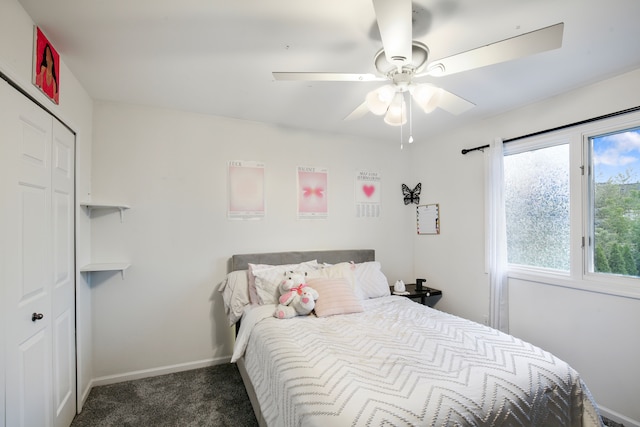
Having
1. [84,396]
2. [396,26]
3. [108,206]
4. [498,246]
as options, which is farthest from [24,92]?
[498,246]

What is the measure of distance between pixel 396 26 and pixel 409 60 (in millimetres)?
290

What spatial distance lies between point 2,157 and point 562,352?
12.3 feet

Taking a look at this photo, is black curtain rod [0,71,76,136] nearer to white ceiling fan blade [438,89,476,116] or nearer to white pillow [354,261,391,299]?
white ceiling fan blade [438,89,476,116]

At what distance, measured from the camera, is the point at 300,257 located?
3113 millimetres

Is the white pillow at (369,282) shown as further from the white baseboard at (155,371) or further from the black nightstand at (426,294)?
the white baseboard at (155,371)

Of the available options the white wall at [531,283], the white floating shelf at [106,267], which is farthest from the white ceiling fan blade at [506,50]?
the white floating shelf at [106,267]

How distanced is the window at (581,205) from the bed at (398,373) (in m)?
1.03

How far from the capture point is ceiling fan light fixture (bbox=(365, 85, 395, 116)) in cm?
161

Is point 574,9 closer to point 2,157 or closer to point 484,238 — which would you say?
point 484,238

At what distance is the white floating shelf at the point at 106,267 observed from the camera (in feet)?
7.26

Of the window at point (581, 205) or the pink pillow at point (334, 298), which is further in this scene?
the pink pillow at point (334, 298)

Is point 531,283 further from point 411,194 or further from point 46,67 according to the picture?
point 46,67

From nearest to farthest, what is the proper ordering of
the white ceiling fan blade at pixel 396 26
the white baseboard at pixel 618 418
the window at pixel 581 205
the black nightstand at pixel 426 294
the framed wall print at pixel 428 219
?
the white ceiling fan blade at pixel 396 26 → the white baseboard at pixel 618 418 → the window at pixel 581 205 → the black nightstand at pixel 426 294 → the framed wall print at pixel 428 219

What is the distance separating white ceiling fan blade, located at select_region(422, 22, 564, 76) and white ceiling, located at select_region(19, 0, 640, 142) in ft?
0.86
